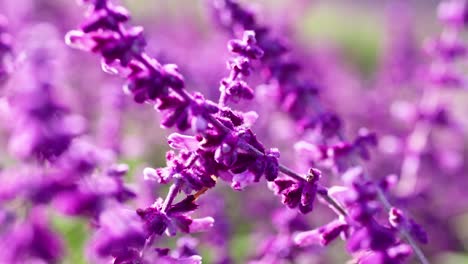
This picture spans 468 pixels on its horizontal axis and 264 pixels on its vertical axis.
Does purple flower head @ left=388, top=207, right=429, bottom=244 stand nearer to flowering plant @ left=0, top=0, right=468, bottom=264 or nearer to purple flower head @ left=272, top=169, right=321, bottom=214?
flowering plant @ left=0, top=0, right=468, bottom=264

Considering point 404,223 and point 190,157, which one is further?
point 404,223

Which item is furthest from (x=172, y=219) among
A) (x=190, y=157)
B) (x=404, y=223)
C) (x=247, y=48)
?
(x=404, y=223)

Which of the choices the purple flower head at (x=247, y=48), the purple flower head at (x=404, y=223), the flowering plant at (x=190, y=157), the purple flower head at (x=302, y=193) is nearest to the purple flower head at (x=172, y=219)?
the flowering plant at (x=190, y=157)

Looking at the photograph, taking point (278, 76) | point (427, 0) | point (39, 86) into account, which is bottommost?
point (39, 86)

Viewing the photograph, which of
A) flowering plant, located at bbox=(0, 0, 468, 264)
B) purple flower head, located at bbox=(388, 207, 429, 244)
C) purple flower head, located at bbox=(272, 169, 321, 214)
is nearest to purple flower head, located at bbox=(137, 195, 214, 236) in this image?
flowering plant, located at bbox=(0, 0, 468, 264)

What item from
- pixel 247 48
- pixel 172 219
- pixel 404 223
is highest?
pixel 247 48

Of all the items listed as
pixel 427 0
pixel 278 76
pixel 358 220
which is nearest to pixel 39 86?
pixel 358 220

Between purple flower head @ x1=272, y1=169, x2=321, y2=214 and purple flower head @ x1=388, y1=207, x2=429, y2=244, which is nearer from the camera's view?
purple flower head @ x1=272, y1=169, x2=321, y2=214

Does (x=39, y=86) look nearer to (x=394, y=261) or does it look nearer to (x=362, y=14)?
(x=394, y=261)

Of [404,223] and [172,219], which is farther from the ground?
[404,223]

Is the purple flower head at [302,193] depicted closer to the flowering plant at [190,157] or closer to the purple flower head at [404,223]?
the flowering plant at [190,157]

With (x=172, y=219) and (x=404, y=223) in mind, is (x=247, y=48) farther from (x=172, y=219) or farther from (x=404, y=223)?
(x=404, y=223)
